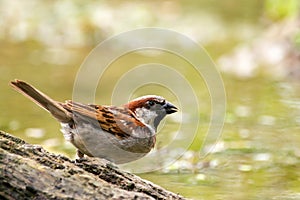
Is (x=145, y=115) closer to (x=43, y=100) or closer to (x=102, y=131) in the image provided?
(x=102, y=131)

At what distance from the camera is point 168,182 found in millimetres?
7004

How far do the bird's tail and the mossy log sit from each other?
474 mm

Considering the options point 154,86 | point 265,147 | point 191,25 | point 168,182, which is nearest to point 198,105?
point 154,86

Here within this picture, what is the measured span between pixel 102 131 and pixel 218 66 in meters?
7.66

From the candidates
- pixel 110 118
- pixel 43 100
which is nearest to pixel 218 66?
pixel 110 118

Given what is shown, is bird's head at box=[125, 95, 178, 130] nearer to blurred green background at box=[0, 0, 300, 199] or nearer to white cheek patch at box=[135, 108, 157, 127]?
white cheek patch at box=[135, 108, 157, 127]

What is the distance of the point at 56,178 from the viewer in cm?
452

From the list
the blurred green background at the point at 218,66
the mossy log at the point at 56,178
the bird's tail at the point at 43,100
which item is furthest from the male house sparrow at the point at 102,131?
the blurred green background at the point at 218,66

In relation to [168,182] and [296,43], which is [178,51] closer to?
[296,43]

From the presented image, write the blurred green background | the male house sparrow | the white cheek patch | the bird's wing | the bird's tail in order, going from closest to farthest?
the bird's tail, the male house sparrow, the bird's wing, the white cheek patch, the blurred green background

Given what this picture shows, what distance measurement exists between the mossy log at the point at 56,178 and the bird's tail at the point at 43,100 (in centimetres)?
47

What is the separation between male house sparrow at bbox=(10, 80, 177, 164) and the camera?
554 centimetres

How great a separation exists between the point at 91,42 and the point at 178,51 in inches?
69.5

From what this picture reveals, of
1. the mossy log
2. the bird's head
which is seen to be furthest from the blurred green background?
the mossy log
